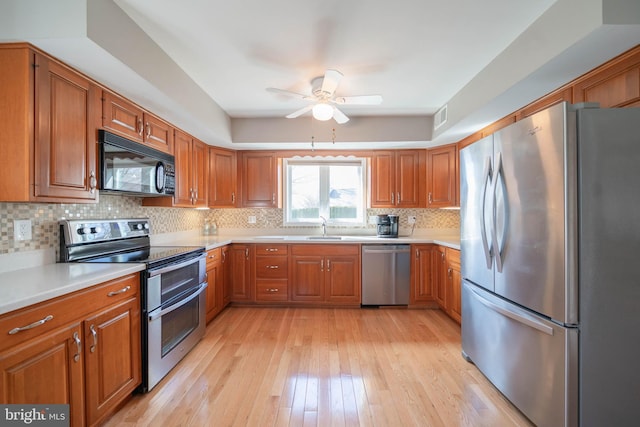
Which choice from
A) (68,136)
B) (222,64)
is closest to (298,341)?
(68,136)

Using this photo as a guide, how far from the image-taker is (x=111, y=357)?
1592 millimetres

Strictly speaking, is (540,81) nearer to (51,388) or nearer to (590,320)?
(590,320)

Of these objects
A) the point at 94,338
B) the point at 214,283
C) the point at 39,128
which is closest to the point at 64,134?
the point at 39,128

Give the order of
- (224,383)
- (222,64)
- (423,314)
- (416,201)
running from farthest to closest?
(416,201)
(423,314)
(222,64)
(224,383)

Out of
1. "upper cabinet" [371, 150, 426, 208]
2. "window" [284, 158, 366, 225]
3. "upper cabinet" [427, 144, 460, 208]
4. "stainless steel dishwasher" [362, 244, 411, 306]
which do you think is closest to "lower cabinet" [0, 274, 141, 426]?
"stainless steel dishwasher" [362, 244, 411, 306]

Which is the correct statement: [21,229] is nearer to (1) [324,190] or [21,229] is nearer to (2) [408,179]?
(1) [324,190]

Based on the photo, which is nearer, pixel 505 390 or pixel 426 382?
pixel 505 390

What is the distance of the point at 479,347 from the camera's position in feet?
6.77

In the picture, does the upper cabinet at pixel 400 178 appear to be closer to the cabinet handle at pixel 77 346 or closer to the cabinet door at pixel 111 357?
the cabinet door at pixel 111 357

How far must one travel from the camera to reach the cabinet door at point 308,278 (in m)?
3.57

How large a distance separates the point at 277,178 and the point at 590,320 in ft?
11.0

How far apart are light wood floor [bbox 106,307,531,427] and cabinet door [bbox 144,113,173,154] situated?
1882mm

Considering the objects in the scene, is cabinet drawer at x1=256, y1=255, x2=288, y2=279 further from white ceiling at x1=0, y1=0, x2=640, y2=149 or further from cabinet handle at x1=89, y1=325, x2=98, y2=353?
cabinet handle at x1=89, y1=325, x2=98, y2=353

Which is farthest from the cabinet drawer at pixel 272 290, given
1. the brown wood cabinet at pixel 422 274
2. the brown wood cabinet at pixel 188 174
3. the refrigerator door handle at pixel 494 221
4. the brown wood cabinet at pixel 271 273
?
the refrigerator door handle at pixel 494 221
